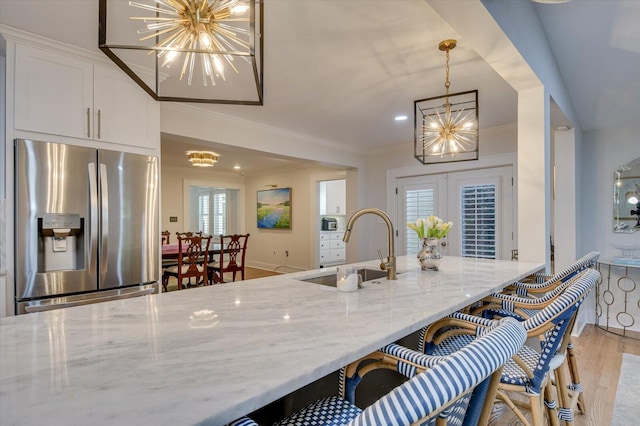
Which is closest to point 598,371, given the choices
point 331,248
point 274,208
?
point 331,248

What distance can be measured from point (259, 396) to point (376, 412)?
0.25 metres

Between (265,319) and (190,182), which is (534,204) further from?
(190,182)

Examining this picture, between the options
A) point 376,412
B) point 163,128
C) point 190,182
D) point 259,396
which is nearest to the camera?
point 376,412

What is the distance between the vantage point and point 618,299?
3662mm

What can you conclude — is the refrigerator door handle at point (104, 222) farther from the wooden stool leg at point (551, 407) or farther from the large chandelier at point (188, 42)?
the wooden stool leg at point (551, 407)

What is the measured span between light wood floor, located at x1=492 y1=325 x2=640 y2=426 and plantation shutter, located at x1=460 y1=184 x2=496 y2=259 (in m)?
1.33

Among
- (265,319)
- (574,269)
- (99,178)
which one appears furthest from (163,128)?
(574,269)

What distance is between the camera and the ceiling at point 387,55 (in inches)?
74.2

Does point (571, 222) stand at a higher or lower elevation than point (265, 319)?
higher

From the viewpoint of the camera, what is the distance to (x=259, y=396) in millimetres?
588

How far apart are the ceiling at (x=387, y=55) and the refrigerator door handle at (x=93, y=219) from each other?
893 mm

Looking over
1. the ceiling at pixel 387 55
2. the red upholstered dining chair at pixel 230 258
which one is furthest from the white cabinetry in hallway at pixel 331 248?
the ceiling at pixel 387 55

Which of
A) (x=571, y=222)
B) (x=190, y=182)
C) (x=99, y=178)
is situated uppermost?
(x=190, y=182)

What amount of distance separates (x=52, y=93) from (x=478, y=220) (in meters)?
4.59
